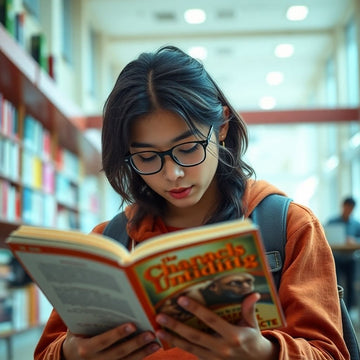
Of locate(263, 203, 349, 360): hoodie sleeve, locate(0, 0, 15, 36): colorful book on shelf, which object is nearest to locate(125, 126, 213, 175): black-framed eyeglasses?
locate(263, 203, 349, 360): hoodie sleeve

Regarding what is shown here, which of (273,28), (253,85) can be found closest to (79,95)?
(273,28)

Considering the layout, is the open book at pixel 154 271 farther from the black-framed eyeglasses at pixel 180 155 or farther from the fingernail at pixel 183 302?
the black-framed eyeglasses at pixel 180 155

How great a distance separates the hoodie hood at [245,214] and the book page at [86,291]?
0.99 ft

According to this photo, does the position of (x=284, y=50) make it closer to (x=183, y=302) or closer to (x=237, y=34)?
(x=237, y=34)

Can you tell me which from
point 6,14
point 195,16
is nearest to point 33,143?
point 6,14

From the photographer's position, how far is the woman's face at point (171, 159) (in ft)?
Answer: 4.07

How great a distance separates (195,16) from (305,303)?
927 centimetres

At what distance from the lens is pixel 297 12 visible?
985 cm

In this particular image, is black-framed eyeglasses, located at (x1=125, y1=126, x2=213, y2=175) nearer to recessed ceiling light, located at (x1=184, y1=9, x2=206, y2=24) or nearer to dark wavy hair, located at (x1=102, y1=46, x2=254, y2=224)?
dark wavy hair, located at (x1=102, y1=46, x2=254, y2=224)

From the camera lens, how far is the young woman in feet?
3.15

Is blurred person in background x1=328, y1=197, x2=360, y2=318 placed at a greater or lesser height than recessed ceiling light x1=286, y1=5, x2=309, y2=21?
lesser

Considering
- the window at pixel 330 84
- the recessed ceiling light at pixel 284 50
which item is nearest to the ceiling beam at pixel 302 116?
the recessed ceiling light at pixel 284 50

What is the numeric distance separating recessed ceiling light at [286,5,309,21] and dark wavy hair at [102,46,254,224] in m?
8.79

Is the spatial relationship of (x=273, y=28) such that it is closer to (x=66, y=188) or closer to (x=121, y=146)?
(x=66, y=188)
